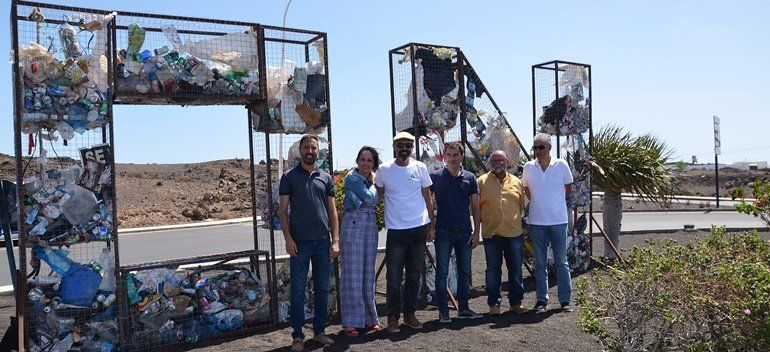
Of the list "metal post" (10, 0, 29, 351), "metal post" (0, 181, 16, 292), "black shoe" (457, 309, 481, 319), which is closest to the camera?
"metal post" (10, 0, 29, 351)

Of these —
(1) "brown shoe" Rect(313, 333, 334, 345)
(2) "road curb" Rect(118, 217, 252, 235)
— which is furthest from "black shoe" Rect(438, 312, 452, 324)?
(2) "road curb" Rect(118, 217, 252, 235)

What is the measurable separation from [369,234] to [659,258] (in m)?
2.81

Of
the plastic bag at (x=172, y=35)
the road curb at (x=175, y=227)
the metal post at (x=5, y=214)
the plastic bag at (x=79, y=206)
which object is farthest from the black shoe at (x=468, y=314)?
the road curb at (x=175, y=227)

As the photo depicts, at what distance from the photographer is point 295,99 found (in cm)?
757

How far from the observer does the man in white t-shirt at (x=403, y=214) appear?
6.84 metres

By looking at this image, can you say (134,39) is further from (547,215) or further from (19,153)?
(547,215)

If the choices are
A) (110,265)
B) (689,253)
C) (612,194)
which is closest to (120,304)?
(110,265)

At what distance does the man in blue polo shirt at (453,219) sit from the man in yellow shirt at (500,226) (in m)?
0.28

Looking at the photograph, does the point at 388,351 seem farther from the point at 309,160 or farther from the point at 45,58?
the point at 45,58

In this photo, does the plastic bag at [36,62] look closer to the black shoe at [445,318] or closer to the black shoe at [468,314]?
the black shoe at [445,318]

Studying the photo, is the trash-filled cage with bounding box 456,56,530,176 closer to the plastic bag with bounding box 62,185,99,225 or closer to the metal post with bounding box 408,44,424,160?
the metal post with bounding box 408,44,424,160

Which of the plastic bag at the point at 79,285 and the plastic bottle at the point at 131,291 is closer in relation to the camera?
the plastic bag at the point at 79,285

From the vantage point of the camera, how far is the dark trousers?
6.89 meters

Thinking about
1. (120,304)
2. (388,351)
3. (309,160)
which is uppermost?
(309,160)
